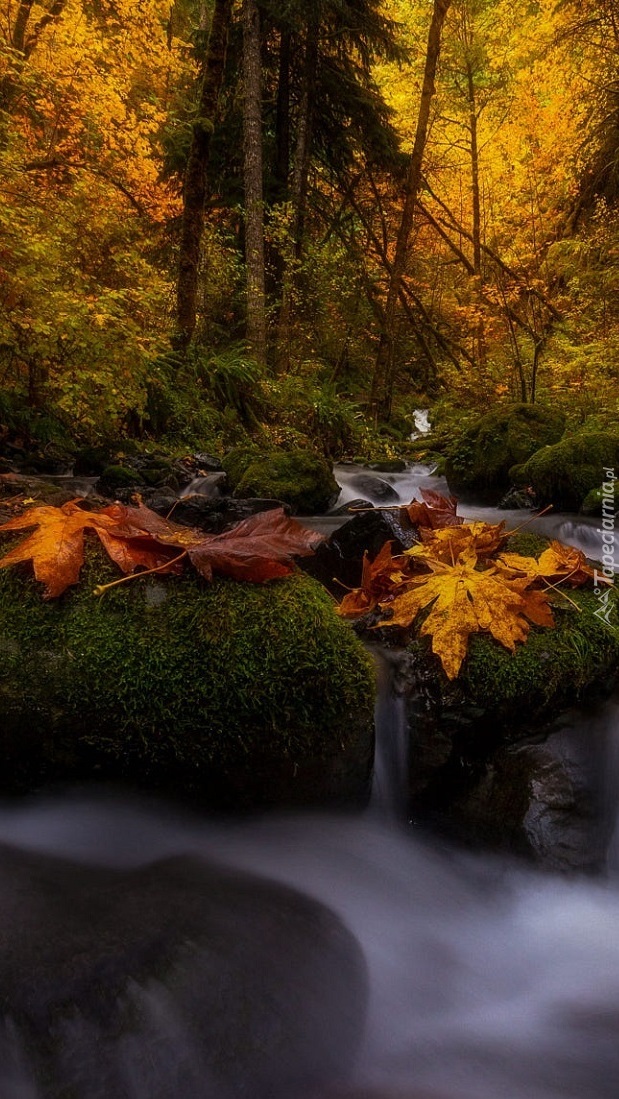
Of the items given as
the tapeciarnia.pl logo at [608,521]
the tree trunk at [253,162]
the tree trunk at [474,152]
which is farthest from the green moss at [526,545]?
the tree trunk at [474,152]

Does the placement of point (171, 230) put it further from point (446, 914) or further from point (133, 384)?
point (446, 914)

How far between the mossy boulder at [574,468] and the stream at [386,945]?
157 inches

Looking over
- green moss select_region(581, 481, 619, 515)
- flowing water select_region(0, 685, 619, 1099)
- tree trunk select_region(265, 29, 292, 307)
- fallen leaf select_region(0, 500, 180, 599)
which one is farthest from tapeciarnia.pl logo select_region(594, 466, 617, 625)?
tree trunk select_region(265, 29, 292, 307)

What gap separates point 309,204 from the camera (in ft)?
42.3

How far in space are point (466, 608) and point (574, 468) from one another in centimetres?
435

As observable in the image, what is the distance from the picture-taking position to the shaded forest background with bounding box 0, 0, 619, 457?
7.68m

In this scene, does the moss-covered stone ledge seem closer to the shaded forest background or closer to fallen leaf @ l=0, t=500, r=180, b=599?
fallen leaf @ l=0, t=500, r=180, b=599

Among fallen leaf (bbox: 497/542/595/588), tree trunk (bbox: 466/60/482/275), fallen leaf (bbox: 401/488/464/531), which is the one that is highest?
tree trunk (bbox: 466/60/482/275)

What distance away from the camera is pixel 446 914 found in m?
2.20

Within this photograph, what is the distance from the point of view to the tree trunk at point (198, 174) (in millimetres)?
7254

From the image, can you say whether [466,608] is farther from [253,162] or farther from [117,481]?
[253,162]

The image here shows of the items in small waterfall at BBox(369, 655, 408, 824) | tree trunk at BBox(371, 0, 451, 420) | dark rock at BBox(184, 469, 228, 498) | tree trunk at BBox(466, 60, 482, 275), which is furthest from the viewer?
tree trunk at BBox(466, 60, 482, 275)

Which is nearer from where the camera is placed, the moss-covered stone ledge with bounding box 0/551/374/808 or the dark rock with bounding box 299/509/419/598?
the moss-covered stone ledge with bounding box 0/551/374/808

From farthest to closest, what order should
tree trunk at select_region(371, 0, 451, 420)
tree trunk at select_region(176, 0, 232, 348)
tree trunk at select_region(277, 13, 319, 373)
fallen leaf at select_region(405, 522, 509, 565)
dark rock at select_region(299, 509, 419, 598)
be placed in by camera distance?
tree trunk at select_region(277, 13, 319, 373) → tree trunk at select_region(371, 0, 451, 420) → tree trunk at select_region(176, 0, 232, 348) → dark rock at select_region(299, 509, 419, 598) → fallen leaf at select_region(405, 522, 509, 565)
